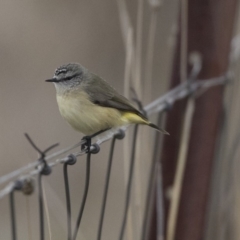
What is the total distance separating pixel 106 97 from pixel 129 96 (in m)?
0.08

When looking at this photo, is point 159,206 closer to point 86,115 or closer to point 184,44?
point 86,115

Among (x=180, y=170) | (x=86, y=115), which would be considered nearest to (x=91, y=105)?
(x=86, y=115)

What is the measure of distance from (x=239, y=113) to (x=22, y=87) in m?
2.39

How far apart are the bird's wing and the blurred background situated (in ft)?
0.11

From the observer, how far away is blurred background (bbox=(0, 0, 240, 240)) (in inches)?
82.7

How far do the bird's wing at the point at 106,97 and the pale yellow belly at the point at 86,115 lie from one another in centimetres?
2

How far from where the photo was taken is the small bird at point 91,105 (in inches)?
76.9

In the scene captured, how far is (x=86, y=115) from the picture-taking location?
196 cm

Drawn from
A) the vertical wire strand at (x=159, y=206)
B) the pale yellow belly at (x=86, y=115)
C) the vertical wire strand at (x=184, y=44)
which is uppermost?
the vertical wire strand at (x=184, y=44)

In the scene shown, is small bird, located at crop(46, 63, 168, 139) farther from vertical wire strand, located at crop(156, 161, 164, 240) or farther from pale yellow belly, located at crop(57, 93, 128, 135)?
vertical wire strand, located at crop(156, 161, 164, 240)

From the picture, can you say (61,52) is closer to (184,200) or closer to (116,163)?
(116,163)

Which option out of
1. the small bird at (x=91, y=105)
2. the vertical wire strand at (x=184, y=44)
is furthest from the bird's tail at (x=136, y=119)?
the vertical wire strand at (x=184, y=44)

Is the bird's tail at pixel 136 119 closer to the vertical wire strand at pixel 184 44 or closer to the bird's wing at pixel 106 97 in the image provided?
the bird's wing at pixel 106 97

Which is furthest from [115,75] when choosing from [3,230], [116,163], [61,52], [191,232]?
[191,232]
